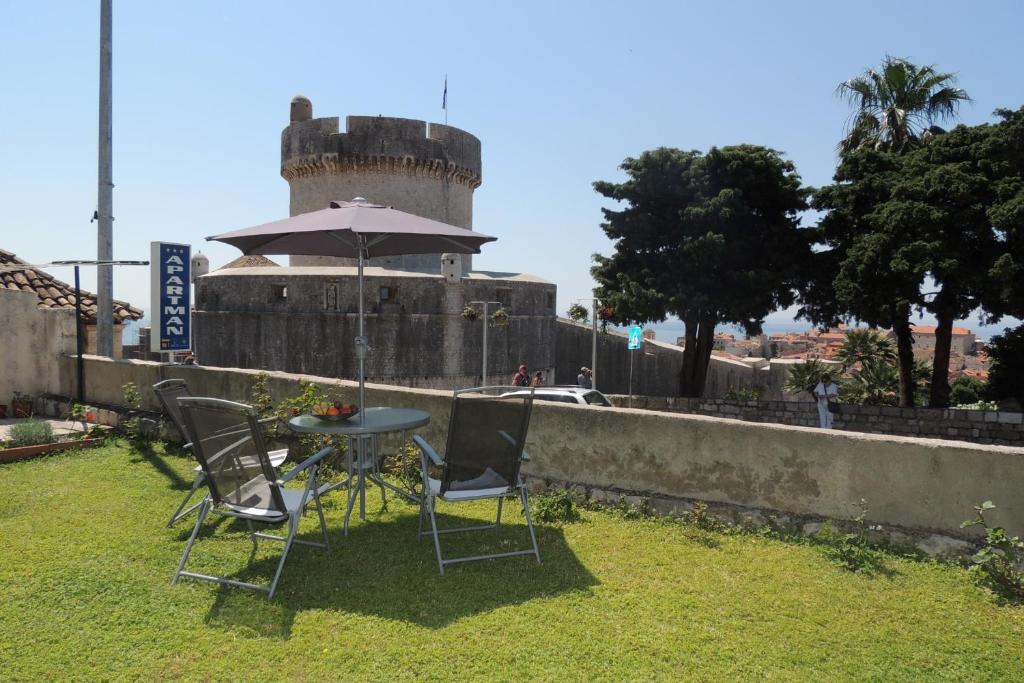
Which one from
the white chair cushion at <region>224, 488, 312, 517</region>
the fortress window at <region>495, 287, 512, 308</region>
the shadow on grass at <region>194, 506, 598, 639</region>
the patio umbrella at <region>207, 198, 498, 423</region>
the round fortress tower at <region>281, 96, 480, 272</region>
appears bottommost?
the shadow on grass at <region>194, 506, 598, 639</region>

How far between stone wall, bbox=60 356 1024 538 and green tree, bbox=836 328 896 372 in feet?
70.6

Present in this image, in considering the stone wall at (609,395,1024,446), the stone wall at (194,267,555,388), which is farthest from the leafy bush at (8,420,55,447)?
the stone wall at (194,267,555,388)

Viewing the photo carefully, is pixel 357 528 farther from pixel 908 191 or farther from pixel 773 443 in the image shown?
pixel 908 191

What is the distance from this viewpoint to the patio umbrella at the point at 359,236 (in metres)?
5.14

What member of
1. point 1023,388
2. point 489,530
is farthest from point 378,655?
point 1023,388

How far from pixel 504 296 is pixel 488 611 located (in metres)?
20.3

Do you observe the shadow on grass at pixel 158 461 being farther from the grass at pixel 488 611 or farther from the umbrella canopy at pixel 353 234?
the umbrella canopy at pixel 353 234

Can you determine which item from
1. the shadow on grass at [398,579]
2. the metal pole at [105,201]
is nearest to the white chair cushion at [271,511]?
the shadow on grass at [398,579]

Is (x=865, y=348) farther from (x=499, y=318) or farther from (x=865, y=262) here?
(x=499, y=318)

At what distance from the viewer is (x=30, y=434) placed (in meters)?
7.58

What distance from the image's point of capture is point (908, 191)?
18.5m

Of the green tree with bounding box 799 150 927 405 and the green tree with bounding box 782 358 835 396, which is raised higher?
the green tree with bounding box 799 150 927 405

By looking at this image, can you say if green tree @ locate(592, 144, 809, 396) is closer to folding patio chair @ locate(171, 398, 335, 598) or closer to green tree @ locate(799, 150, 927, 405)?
green tree @ locate(799, 150, 927, 405)

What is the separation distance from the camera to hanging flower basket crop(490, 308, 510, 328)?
74.0 feet
